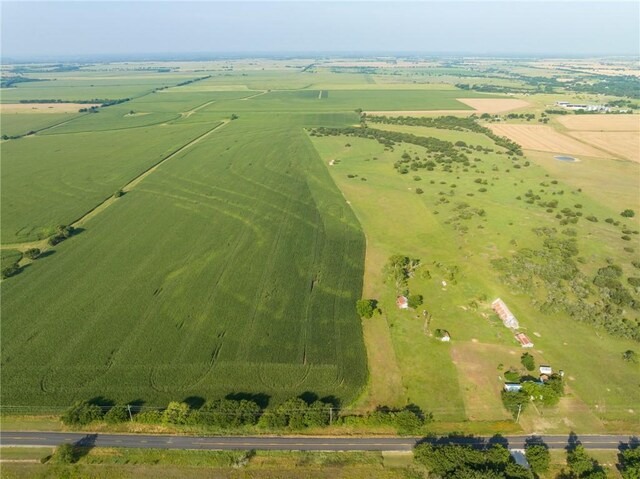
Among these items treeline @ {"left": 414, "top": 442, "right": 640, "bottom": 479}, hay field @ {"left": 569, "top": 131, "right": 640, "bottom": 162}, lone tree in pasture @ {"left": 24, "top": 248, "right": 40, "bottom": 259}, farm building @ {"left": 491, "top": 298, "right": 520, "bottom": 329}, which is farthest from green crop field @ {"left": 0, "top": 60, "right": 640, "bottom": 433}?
hay field @ {"left": 569, "top": 131, "right": 640, "bottom": 162}

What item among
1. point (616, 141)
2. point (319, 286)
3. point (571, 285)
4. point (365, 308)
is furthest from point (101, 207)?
point (616, 141)

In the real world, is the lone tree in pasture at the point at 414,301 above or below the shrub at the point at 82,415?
above

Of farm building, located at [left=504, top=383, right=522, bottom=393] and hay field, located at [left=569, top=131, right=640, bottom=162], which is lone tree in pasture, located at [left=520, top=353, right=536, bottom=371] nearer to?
farm building, located at [left=504, top=383, right=522, bottom=393]

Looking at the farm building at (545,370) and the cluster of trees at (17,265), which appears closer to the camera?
the farm building at (545,370)

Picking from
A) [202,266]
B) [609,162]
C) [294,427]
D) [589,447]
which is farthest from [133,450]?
[609,162]

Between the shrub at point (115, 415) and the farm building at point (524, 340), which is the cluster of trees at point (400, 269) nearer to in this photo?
the farm building at point (524, 340)

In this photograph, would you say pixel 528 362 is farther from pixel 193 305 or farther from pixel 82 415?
pixel 82 415

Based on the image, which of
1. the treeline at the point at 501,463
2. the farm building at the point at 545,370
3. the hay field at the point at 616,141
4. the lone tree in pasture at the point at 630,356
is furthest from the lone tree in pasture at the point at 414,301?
the hay field at the point at 616,141
